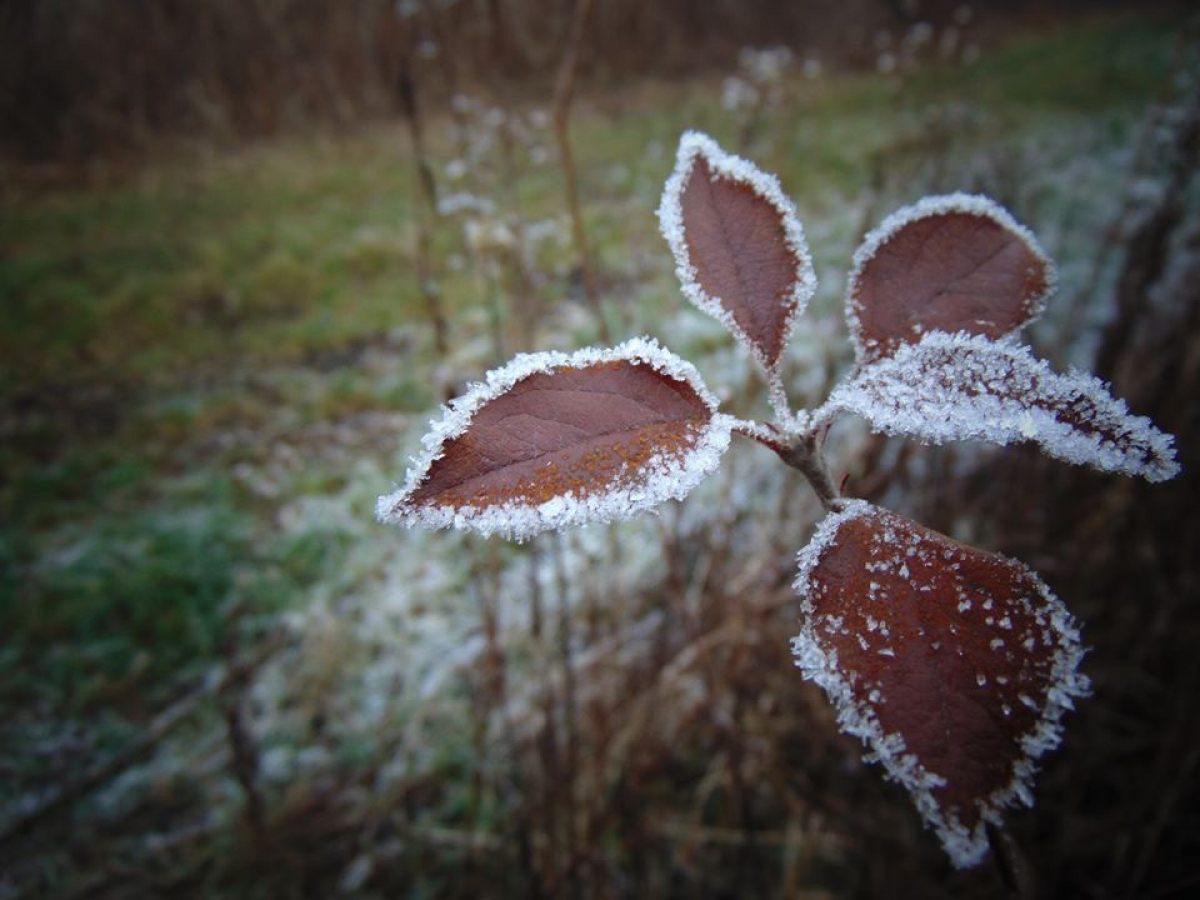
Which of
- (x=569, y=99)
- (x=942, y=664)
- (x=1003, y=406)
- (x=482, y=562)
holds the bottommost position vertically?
(x=482, y=562)

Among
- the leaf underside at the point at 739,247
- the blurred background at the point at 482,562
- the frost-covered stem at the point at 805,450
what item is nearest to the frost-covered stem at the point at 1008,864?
the frost-covered stem at the point at 805,450

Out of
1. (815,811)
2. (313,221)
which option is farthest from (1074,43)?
(815,811)

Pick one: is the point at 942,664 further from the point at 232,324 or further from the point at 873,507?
the point at 232,324

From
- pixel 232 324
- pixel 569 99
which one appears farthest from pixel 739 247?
pixel 232 324

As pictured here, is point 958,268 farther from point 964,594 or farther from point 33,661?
point 33,661

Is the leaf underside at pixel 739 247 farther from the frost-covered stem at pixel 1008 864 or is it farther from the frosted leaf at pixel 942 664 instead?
the frost-covered stem at pixel 1008 864
